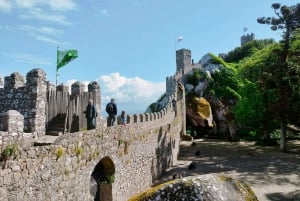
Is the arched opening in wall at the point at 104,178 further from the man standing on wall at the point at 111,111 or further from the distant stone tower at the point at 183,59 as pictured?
the distant stone tower at the point at 183,59

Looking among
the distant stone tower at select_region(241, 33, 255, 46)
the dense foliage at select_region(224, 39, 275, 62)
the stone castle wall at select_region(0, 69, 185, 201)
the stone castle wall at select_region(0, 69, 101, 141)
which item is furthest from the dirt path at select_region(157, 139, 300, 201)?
the distant stone tower at select_region(241, 33, 255, 46)

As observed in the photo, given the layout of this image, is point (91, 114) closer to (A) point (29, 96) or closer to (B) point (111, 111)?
(B) point (111, 111)

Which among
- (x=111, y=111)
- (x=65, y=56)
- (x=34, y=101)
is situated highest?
(x=65, y=56)

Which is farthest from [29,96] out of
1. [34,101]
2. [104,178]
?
[104,178]

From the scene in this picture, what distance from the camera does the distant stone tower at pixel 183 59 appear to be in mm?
49688

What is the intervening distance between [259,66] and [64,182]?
1956 cm

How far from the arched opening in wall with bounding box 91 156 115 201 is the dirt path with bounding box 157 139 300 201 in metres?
5.58

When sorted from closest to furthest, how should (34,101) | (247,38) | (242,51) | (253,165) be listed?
(34,101)
(253,165)
(242,51)
(247,38)

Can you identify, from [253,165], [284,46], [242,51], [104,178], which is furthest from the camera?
[242,51]

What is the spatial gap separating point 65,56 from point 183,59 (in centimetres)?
4060

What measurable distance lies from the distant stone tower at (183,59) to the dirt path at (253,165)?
23.3 meters

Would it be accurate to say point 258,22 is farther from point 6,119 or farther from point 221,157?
point 6,119

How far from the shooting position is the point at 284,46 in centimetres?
2281

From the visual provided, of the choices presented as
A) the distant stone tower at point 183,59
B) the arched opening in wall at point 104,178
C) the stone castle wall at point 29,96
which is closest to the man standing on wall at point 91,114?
the arched opening in wall at point 104,178
